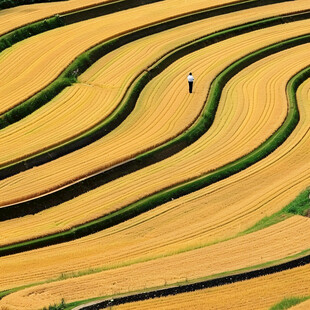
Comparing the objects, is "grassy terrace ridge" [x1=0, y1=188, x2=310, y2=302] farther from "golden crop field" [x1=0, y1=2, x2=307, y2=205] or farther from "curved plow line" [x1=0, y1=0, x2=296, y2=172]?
"curved plow line" [x1=0, y1=0, x2=296, y2=172]

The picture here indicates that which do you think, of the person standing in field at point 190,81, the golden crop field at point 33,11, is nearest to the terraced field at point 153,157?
the golden crop field at point 33,11

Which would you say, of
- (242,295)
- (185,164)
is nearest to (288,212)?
(185,164)

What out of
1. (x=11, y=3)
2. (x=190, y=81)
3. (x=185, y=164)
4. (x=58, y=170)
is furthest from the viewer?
(x=11, y=3)

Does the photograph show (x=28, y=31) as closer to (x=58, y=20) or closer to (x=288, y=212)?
(x=58, y=20)

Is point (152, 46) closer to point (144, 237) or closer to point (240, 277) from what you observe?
point (144, 237)

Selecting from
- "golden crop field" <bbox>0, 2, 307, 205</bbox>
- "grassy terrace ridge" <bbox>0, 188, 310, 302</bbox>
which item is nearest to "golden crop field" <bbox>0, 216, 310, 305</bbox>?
"grassy terrace ridge" <bbox>0, 188, 310, 302</bbox>

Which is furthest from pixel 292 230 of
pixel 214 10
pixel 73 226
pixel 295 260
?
pixel 214 10
